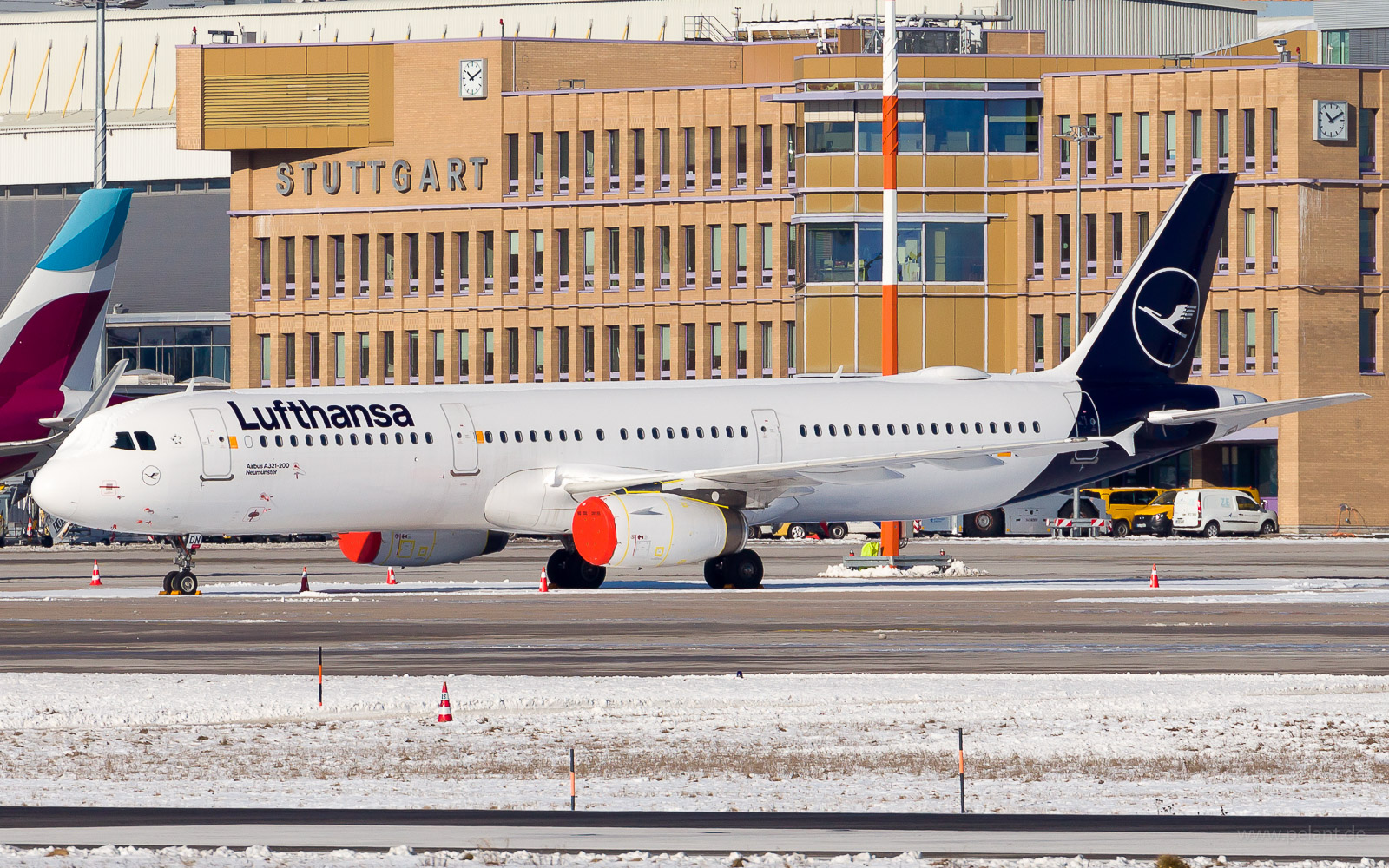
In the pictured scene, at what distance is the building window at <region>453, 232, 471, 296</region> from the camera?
110 meters

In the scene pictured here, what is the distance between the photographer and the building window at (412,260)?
111 meters

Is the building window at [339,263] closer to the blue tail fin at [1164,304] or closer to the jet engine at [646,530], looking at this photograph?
the blue tail fin at [1164,304]

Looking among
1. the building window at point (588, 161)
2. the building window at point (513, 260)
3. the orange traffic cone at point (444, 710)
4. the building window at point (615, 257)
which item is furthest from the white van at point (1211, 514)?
the orange traffic cone at point (444, 710)

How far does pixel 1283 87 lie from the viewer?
312 feet

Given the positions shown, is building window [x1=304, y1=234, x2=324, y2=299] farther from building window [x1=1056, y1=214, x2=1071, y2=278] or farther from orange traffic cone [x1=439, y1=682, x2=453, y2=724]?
orange traffic cone [x1=439, y1=682, x2=453, y2=724]

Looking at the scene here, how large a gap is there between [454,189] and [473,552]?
6405 cm

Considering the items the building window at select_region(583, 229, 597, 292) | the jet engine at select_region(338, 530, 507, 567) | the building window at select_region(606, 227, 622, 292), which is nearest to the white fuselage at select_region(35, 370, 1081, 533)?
the jet engine at select_region(338, 530, 507, 567)

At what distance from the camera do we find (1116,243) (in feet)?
326

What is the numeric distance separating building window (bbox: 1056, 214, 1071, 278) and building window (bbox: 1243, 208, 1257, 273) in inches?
318

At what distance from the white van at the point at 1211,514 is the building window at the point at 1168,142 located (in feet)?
59.8

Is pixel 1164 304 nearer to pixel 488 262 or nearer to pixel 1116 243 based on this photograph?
pixel 1116 243

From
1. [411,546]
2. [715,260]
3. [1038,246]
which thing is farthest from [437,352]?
[411,546]

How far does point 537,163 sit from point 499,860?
317ft

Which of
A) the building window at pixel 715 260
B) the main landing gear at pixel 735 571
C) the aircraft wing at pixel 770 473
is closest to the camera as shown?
the aircraft wing at pixel 770 473
